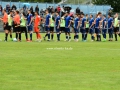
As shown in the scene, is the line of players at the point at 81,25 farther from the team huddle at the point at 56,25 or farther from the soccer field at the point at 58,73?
the soccer field at the point at 58,73

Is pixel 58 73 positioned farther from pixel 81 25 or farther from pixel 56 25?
pixel 81 25

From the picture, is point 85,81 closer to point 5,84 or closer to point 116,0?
point 5,84

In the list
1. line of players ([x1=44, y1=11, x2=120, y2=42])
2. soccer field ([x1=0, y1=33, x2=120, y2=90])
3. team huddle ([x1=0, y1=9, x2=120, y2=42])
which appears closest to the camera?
soccer field ([x1=0, y1=33, x2=120, y2=90])

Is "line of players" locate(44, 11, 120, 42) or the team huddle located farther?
"line of players" locate(44, 11, 120, 42)

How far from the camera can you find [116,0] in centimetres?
8994

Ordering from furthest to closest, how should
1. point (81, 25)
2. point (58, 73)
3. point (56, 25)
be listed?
point (81, 25) < point (56, 25) < point (58, 73)

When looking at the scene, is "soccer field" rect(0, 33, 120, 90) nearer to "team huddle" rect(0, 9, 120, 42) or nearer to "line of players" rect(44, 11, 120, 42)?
"team huddle" rect(0, 9, 120, 42)

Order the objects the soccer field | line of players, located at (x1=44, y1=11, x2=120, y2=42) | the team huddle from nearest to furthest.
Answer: the soccer field, the team huddle, line of players, located at (x1=44, y1=11, x2=120, y2=42)

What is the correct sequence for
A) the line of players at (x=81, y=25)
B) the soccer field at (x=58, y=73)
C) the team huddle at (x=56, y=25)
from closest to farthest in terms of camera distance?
the soccer field at (x=58, y=73) < the team huddle at (x=56, y=25) < the line of players at (x=81, y=25)

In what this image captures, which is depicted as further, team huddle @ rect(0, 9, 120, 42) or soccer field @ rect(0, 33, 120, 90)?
team huddle @ rect(0, 9, 120, 42)

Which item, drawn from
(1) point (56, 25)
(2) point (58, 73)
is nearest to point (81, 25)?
(1) point (56, 25)

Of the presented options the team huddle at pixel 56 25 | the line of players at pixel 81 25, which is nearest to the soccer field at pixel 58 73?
the team huddle at pixel 56 25

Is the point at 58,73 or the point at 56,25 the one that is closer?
the point at 58,73

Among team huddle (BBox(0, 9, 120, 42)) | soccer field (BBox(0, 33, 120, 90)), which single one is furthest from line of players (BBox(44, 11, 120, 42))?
soccer field (BBox(0, 33, 120, 90))
